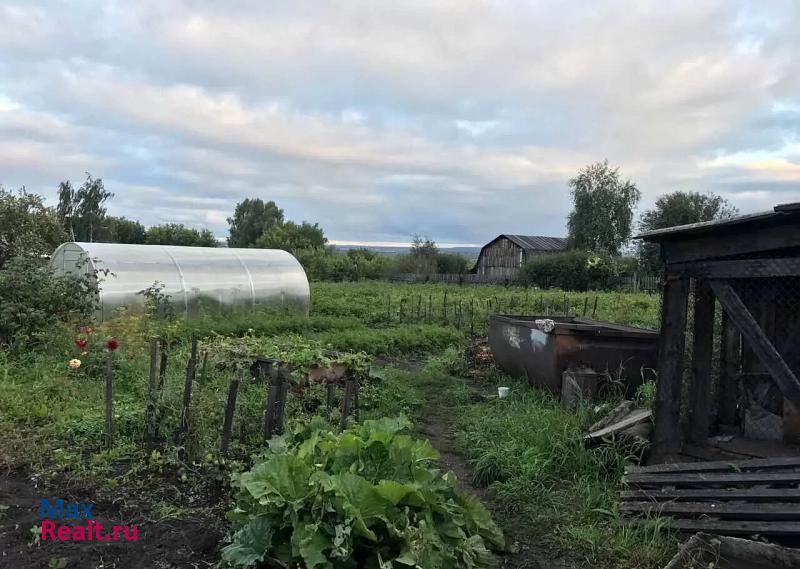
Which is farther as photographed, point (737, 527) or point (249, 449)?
point (249, 449)

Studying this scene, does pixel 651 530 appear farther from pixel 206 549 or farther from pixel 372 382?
pixel 372 382

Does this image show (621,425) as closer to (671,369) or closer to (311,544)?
(671,369)

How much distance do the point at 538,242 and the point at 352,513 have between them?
52.7 metres

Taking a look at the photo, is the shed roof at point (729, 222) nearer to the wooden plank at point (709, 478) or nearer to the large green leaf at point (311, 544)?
the wooden plank at point (709, 478)

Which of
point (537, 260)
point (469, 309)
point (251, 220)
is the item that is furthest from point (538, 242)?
point (469, 309)

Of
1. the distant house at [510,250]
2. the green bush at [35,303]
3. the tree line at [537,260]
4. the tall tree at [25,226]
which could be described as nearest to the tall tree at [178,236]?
the tree line at [537,260]

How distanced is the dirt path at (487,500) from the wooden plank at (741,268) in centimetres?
245

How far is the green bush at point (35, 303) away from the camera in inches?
329

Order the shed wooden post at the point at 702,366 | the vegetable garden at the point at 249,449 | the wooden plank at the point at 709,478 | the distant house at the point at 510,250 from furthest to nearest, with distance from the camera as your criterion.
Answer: the distant house at the point at 510,250 < the shed wooden post at the point at 702,366 < the wooden plank at the point at 709,478 < the vegetable garden at the point at 249,449

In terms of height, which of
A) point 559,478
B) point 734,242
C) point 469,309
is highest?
point 734,242

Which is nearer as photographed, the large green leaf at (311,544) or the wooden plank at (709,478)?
the large green leaf at (311,544)

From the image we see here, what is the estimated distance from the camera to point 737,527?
374 centimetres

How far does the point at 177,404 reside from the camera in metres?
5.18

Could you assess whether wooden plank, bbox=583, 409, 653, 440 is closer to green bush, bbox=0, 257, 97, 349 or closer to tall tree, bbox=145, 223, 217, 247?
green bush, bbox=0, 257, 97, 349
